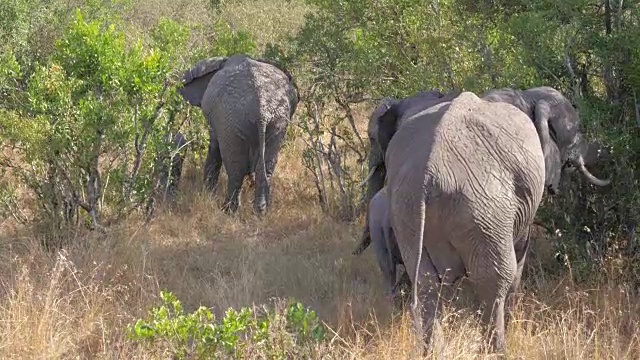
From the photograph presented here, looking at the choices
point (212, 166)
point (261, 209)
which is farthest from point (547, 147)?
point (212, 166)

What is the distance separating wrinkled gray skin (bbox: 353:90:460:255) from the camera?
17.5 ft

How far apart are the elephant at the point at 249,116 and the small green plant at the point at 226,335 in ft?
12.2

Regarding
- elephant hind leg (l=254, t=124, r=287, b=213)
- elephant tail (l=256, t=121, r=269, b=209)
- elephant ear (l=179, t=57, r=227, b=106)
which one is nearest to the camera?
elephant tail (l=256, t=121, r=269, b=209)

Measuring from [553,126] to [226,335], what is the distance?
7.55ft

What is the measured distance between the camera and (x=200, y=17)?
18500 mm

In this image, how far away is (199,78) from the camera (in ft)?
28.5

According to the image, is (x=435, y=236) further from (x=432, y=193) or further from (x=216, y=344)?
(x=216, y=344)

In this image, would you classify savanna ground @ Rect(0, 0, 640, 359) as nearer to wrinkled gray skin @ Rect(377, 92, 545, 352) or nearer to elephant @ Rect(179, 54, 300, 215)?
wrinkled gray skin @ Rect(377, 92, 545, 352)

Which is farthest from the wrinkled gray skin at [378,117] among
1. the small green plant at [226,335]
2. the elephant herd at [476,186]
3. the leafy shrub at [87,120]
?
the small green plant at [226,335]

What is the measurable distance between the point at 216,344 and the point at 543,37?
119 inches

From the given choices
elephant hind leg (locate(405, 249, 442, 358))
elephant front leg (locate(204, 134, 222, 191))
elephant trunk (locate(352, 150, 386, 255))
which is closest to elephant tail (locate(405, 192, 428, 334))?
elephant hind leg (locate(405, 249, 442, 358))

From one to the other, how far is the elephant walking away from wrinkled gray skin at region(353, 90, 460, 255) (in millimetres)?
405

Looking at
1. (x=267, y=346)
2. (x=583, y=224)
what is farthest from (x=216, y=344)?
(x=583, y=224)

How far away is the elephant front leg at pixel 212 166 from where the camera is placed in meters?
8.60
